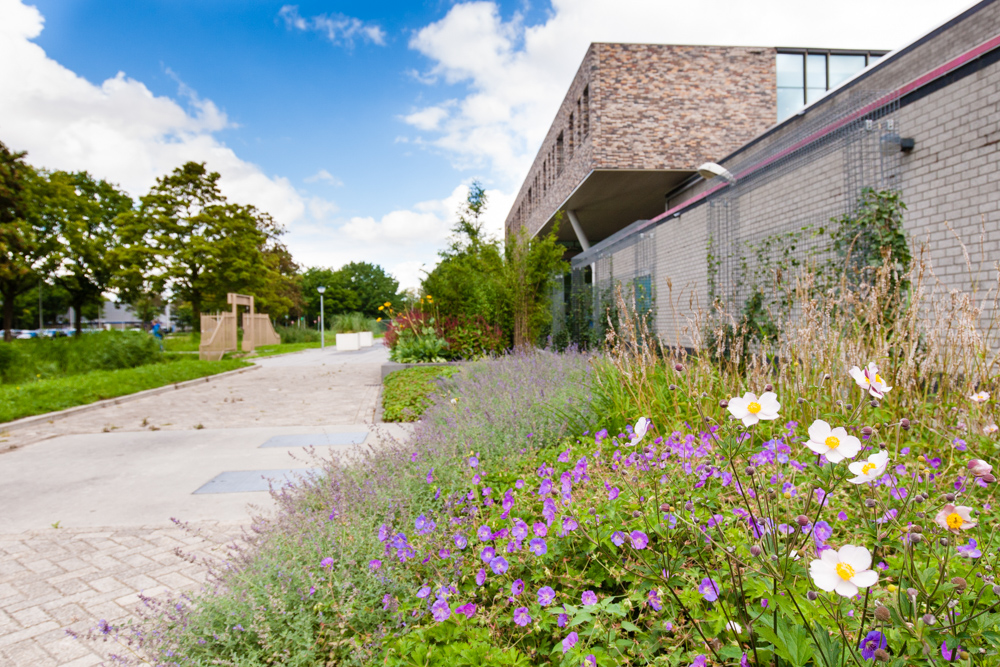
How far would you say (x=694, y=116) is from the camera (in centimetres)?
1309

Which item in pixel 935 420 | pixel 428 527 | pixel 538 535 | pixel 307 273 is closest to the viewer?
pixel 538 535

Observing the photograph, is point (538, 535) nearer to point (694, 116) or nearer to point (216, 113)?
point (694, 116)

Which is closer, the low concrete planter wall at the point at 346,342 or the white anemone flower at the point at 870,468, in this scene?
the white anemone flower at the point at 870,468

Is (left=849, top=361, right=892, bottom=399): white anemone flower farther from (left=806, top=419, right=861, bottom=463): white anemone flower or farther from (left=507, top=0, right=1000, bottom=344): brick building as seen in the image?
(left=507, top=0, right=1000, bottom=344): brick building

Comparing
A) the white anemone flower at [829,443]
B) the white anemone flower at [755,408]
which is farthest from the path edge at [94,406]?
the white anemone flower at [829,443]

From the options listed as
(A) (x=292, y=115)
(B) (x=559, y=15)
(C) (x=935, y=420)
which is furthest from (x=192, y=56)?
(C) (x=935, y=420)

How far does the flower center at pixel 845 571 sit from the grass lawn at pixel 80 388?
8.62m

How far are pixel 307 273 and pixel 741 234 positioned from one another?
63805 mm

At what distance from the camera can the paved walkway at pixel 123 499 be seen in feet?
7.44

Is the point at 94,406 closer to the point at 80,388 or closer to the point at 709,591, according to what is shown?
the point at 80,388

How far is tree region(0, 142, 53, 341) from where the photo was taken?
18469 mm

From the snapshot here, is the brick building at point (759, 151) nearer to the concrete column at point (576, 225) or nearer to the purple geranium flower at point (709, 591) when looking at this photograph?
the concrete column at point (576, 225)

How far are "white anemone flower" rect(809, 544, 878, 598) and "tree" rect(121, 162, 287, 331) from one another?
28380mm

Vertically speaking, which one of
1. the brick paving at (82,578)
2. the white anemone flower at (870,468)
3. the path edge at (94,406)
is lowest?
the brick paving at (82,578)
